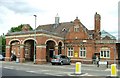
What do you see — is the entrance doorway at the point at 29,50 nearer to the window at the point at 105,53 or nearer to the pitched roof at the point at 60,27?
the pitched roof at the point at 60,27

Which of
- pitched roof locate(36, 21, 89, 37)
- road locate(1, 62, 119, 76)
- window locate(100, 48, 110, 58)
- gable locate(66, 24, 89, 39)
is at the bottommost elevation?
road locate(1, 62, 119, 76)

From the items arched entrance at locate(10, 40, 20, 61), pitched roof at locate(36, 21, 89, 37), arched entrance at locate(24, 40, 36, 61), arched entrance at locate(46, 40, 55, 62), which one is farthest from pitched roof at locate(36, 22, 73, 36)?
arched entrance at locate(10, 40, 20, 61)

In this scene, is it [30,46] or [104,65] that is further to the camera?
[30,46]

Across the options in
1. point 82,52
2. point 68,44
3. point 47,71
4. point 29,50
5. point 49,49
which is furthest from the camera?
point 29,50

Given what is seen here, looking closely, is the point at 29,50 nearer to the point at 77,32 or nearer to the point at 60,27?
the point at 60,27

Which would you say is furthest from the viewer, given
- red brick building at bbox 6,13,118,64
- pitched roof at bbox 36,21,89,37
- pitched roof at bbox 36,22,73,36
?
pitched roof at bbox 36,22,73,36

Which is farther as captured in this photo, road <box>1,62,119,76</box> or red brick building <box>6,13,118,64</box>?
red brick building <box>6,13,118,64</box>

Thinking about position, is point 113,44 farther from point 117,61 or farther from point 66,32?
point 66,32

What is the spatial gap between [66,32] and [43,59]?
11891mm

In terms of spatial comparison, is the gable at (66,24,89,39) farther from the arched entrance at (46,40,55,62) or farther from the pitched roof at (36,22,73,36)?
the arched entrance at (46,40,55,62)

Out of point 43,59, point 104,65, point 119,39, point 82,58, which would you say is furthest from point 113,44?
point 43,59

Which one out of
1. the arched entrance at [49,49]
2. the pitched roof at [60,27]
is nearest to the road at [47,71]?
the arched entrance at [49,49]

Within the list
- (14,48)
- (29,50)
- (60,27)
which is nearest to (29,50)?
(29,50)

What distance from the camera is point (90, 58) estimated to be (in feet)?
163
